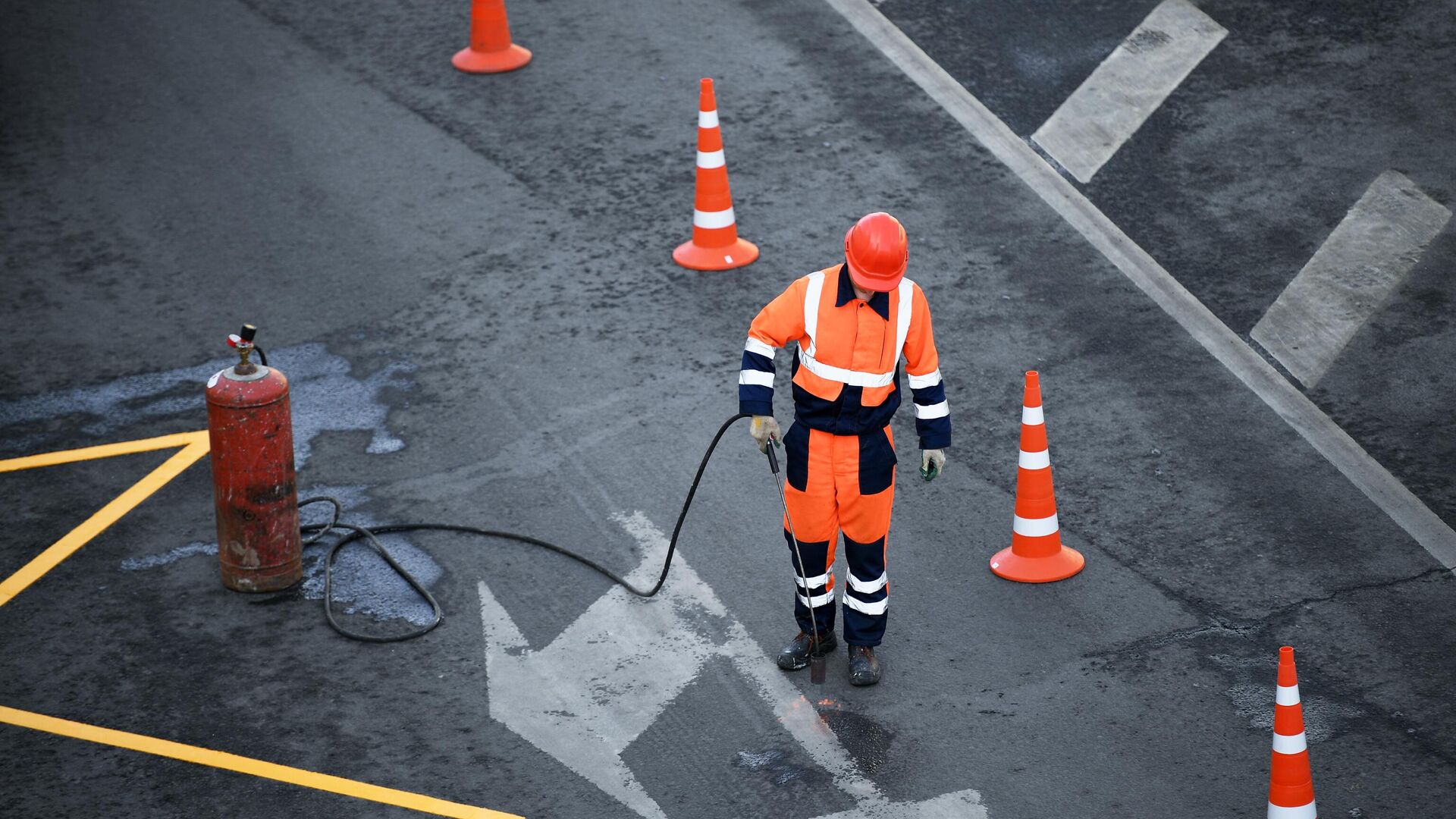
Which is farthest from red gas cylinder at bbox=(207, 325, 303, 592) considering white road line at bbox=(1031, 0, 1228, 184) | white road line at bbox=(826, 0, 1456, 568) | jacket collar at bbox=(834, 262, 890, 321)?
white road line at bbox=(1031, 0, 1228, 184)

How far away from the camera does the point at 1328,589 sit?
7164 millimetres

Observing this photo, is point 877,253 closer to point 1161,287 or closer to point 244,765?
point 244,765

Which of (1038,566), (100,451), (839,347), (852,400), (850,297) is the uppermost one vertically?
(850,297)

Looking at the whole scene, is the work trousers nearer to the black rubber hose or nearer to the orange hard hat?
the black rubber hose

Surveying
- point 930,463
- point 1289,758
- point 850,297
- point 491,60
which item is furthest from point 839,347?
point 491,60

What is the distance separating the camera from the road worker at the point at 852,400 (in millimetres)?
6281

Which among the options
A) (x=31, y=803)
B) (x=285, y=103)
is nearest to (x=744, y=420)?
(x=31, y=803)

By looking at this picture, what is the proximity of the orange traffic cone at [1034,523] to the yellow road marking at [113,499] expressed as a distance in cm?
428

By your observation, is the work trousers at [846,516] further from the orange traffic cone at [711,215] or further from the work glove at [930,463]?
the orange traffic cone at [711,215]

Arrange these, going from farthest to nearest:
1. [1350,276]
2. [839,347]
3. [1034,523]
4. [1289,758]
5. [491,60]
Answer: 1. [491,60]
2. [1350,276]
3. [1034,523]
4. [839,347]
5. [1289,758]

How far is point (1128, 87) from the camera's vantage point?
11.7 metres

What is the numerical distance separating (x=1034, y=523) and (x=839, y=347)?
1.57 meters

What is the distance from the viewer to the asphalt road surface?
6281 millimetres

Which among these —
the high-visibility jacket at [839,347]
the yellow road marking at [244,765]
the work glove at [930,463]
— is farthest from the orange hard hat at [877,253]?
the yellow road marking at [244,765]
